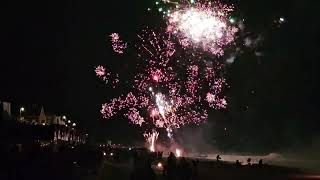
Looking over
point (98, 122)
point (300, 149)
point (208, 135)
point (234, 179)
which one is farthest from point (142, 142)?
point (234, 179)

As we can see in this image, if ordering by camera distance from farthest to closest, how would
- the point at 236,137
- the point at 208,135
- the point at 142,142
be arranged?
the point at 142,142
the point at 208,135
the point at 236,137

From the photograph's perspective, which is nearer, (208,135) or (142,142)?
(208,135)

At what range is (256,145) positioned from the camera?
9012cm

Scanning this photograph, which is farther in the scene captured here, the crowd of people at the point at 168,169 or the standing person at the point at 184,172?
the standing person at the point at 184,172

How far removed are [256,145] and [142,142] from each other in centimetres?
4460

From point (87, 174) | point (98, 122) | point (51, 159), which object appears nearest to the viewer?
point (51, 159)

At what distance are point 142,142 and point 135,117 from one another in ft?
222

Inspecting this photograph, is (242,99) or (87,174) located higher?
(242,99)

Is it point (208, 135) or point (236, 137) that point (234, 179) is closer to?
point (236, 137)

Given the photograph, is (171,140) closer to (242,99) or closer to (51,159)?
(242,99)

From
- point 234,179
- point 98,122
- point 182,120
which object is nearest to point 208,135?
point 98,122

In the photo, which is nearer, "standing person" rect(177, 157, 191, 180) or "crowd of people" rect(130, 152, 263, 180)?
"crowd of people" rect(130, 152, 263, 180)

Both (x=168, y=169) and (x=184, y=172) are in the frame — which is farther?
(x=168, y=169)

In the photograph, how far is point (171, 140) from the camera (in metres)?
110
